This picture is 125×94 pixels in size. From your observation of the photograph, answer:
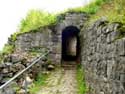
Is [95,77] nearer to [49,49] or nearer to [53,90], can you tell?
[53,90]

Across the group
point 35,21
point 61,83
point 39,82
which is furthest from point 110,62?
point 35,21

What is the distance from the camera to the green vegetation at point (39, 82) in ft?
36.4

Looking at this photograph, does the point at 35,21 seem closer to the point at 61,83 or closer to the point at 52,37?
the point at 52,37

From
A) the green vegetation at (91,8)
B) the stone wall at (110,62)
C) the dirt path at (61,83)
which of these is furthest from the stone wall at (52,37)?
the stone wall at (110,62)

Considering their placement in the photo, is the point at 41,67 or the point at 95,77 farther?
the point at 41,67

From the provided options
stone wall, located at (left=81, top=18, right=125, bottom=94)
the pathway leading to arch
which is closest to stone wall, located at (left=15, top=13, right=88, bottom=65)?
the pathway leading to arch

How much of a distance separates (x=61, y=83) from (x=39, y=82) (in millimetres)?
856

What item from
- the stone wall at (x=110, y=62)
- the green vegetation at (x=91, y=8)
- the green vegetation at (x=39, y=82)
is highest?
the green vegetation at (x=91, y=8)

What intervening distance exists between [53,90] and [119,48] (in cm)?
554

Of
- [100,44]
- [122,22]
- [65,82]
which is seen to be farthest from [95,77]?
[65,82]

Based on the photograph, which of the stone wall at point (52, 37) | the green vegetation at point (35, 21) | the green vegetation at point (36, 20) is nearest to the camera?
the stone wall at point (52, 37)

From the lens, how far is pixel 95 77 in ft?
28.3

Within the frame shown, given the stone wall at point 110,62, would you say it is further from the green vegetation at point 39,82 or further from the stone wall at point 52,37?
the stone wall at point 52,37

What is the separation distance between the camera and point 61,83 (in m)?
12.2
